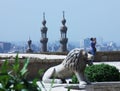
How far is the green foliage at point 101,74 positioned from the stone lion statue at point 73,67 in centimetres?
81

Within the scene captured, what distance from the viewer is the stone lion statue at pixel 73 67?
11.7 m

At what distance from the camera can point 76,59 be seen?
11680 millimetres

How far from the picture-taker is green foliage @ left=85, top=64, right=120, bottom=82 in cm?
1298

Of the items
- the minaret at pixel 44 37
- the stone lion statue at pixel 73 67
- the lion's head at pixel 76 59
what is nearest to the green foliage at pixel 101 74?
the stone lion statue at pixel 73 67

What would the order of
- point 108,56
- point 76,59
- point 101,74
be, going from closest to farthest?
1. point 76,59
2. point 101,74
3. point 108,56

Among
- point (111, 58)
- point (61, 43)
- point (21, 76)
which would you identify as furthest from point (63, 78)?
point (61, 43)

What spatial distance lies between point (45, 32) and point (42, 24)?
1199 millimetres

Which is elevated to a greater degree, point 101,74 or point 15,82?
point 15,82

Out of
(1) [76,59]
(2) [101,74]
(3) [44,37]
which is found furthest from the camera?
(3) [44,37]

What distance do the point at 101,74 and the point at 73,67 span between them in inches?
52.2

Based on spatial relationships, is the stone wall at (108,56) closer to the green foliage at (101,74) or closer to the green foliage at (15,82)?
the green foliage at (101,74)

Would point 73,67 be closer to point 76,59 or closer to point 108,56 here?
point 76,59

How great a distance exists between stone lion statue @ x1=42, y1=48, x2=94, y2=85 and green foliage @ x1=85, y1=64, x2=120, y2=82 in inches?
31.9

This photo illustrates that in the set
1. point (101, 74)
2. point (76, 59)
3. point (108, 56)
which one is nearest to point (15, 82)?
point (76, 59)
